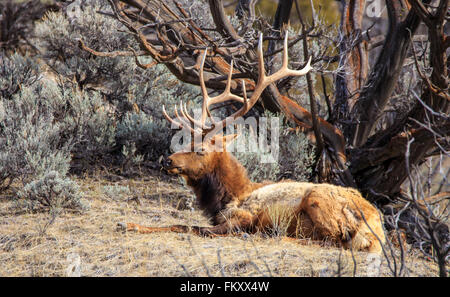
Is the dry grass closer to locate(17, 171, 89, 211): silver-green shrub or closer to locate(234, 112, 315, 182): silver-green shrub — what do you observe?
locate(17, 171, 89, 211): silver-green shrub

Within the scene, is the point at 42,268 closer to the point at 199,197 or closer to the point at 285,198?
the point at 199,197

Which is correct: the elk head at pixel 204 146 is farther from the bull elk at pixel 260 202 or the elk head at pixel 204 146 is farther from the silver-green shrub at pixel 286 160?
the silver-green shrub at pixel 286 160

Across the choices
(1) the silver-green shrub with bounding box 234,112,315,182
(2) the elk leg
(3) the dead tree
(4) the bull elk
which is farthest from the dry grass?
(3) the dead tree

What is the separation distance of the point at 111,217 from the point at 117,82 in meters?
3.77

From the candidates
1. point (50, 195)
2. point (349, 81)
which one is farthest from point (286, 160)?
point (50, 195)

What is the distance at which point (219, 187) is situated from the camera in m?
5.89

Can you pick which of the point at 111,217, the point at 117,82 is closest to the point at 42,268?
the point at 111,217

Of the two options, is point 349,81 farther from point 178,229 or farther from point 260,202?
point 178,229

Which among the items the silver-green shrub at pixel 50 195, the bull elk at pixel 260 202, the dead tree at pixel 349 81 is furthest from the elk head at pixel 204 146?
the silver-green shrub at pixel 50 195

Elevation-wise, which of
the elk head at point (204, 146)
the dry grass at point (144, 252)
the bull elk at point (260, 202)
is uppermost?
the elk head at point (204, 146)

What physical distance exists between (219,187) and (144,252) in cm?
152

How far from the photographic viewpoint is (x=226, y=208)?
19.0ft

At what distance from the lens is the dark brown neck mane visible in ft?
19.3

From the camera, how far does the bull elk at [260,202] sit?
526 centimetres
